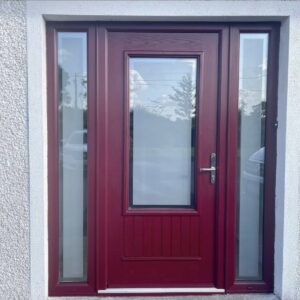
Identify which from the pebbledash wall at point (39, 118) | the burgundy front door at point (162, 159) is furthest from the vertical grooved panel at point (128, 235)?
the pebbledash wall at point (39, 118)

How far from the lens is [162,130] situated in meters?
3.22

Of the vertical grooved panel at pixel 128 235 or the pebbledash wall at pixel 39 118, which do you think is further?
the vertical grooved panel at pixel 128 235

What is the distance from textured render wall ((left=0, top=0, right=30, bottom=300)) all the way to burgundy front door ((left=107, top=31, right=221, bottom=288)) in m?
0.70

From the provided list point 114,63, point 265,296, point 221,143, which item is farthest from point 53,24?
point 265,296

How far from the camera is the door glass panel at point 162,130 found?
318cm

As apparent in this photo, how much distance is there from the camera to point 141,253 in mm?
3236

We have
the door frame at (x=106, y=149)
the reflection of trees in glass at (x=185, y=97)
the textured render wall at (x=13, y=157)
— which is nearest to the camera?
the textured render wall at (x=13, y=157)

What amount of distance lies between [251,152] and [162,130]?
2.64 ft

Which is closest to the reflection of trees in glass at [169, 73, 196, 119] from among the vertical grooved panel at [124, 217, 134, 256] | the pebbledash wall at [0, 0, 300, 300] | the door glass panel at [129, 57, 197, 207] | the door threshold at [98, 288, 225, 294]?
the door glass panel at [129, 57, 197, 207]

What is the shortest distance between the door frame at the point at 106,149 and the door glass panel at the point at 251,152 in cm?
6

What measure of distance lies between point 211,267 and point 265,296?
20.4 inches

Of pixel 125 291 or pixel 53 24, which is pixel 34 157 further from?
pixel 125 291

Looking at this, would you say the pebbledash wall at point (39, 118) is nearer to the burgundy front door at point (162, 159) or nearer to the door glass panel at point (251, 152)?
the door glass panel at point (251, 152)

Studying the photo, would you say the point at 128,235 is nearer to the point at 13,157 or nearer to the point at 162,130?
the point at 162,130
